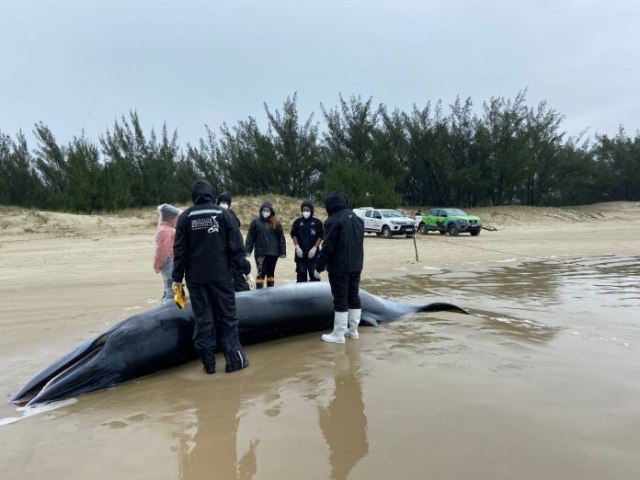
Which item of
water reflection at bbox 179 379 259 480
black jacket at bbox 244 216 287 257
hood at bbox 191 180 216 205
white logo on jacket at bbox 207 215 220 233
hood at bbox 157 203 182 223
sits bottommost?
water reflection at bbox 179 379 259 480

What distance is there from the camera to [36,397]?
165 inches

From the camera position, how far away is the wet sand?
9.92 feet

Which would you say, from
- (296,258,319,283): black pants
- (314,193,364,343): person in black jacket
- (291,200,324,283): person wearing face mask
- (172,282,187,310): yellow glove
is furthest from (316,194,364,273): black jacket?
(296,258,319,283): black pants

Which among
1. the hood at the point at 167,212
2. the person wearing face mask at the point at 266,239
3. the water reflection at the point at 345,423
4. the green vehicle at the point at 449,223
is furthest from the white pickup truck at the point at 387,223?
the water reflection at the point at 345,423

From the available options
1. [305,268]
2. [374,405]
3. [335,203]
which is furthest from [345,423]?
[305,268]

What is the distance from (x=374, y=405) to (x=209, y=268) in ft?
6.52

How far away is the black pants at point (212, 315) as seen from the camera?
4.84 m

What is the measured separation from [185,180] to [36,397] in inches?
1522

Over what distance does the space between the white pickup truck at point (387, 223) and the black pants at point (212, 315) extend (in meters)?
21.0

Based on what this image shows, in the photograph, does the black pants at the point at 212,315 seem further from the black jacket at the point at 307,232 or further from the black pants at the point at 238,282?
the black jacket at the point at 307,232

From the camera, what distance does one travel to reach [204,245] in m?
4.78

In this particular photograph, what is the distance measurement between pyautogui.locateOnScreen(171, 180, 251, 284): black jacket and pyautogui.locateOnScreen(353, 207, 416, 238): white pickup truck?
21.0 meters

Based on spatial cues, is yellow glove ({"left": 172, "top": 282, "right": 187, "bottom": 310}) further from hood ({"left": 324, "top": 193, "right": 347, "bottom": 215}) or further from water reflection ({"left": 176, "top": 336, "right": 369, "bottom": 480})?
hood ({"left": 324, "top": 193, "right": 347, "bottom": 215})

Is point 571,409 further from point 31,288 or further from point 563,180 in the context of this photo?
point 563,180
